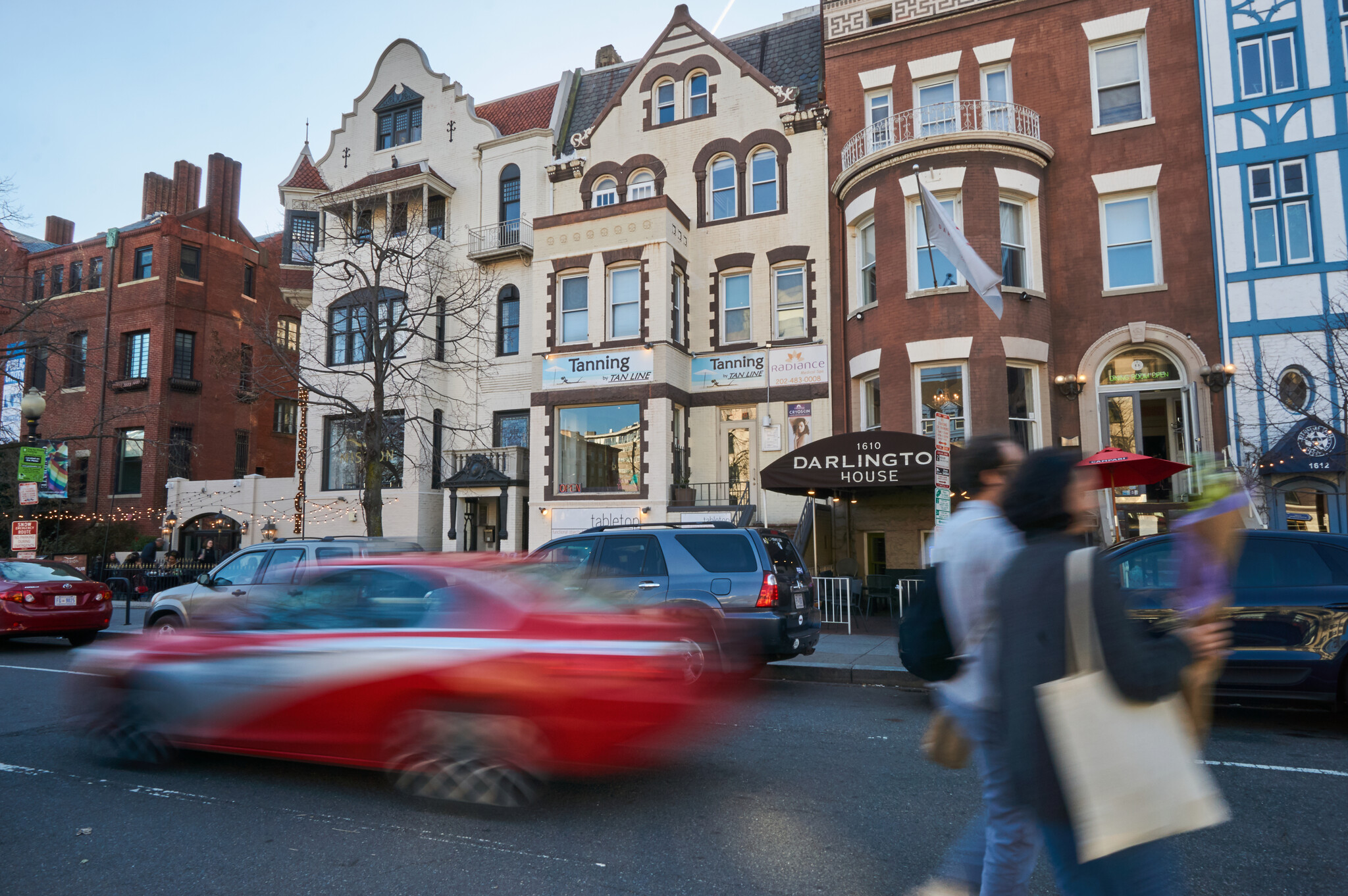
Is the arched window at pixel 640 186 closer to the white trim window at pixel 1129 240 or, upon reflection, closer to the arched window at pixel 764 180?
the arched window at pixel 764 180

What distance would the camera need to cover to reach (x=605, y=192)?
22875 mm

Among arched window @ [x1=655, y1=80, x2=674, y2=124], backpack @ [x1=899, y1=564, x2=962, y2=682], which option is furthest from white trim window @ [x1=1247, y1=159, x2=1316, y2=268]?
backpack @ [x1=899, y1=564, x2=962, y2=682]

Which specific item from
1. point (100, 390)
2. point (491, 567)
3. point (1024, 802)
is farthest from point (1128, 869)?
point (100, 390)

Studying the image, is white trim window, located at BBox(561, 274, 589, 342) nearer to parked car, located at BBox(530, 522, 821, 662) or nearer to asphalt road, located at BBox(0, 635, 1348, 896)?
parked car, located at BBox(530, 522, 821, 662)

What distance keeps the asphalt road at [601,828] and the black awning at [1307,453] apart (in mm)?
10510

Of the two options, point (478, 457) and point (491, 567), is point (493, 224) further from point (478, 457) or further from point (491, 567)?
point (491, 567)

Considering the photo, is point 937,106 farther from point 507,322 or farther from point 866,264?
point 507,322

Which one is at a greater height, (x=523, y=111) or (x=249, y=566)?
(x=523, y=111)

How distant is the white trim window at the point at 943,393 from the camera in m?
17.1

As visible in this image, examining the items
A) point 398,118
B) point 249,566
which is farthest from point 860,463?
point 398,118

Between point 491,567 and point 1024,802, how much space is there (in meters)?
3.79

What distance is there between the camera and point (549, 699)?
15.9ft

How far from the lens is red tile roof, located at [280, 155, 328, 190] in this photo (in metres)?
26.8

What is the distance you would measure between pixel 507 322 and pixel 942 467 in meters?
16.2
